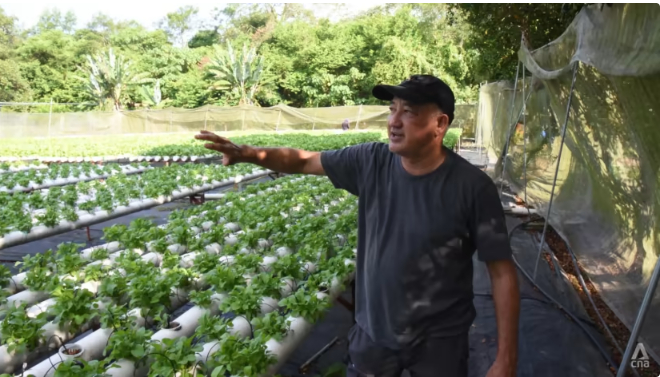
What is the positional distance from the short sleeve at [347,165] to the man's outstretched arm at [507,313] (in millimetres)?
686

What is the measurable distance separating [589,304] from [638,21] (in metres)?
2.84

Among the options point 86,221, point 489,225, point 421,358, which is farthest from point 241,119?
point 489,225

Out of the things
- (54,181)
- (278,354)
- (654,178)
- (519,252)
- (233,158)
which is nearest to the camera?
(233,158)

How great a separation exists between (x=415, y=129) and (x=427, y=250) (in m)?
0.46

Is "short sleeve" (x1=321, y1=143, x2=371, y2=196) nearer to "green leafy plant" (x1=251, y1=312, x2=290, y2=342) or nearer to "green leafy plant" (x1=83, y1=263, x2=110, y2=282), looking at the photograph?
"green leafy plant" (x1=251, y1=312, x2=290, y2=342)

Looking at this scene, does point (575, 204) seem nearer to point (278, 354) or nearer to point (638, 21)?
point (638, 21)

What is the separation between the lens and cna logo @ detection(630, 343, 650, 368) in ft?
11.4

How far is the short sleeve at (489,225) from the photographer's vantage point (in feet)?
6.17

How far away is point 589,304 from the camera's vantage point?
16.2 ft

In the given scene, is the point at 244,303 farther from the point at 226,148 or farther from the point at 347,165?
the point at 347,165

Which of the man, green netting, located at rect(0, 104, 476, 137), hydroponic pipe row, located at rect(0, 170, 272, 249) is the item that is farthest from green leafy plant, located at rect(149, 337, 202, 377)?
green netting, located at rect(0, 104, 476, 137)

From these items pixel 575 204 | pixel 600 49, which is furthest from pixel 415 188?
pixel 575 204

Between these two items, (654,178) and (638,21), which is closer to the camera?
(638,21)

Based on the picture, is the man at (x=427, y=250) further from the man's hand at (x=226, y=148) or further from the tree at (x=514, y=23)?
the tree at (x=514, y=23)
